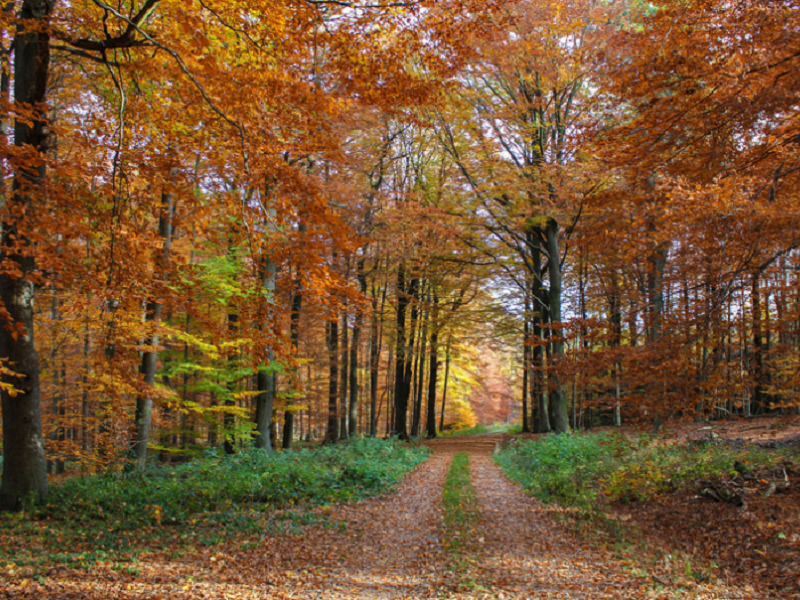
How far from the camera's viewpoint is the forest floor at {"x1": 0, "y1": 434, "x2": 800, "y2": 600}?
4824mm

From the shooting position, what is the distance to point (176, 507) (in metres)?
7.51

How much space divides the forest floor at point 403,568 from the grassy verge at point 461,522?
0.04 meters

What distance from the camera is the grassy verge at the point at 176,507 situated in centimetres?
609

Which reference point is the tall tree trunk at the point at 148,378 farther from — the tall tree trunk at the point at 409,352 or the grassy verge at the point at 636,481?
the tall tree trunk at the point at 409,352

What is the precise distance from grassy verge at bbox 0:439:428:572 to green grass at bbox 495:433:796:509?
3309mm

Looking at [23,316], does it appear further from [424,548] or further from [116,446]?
[424,548]

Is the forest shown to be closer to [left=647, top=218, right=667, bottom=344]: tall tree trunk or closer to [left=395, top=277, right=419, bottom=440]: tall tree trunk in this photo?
[left=647, top=218, right=667, bottom=344]: tall tree trunk

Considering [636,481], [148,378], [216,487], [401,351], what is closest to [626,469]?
[636,481]

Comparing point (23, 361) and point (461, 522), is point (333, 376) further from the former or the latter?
point (461, 522)

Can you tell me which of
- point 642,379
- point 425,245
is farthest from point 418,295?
point 642,379

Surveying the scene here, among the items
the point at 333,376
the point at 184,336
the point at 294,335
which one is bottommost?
the point at 333,376

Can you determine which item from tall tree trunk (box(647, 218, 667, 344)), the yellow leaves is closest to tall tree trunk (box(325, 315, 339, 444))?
the yellow leaves

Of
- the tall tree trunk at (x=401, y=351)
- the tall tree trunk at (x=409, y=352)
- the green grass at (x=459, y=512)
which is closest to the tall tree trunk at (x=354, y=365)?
the tall tree trunk at (x=401, y=351)

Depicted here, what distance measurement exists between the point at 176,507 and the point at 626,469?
754 cm
